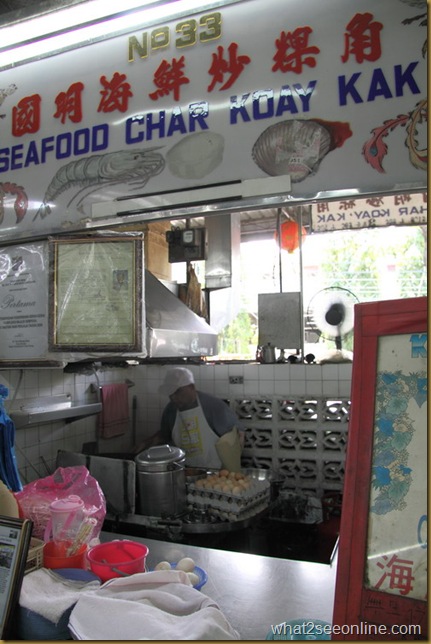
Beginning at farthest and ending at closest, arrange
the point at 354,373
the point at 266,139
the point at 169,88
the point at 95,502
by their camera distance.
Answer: the point at 95,502
the point at 169,88
the point at 266,139
the point at 354,373

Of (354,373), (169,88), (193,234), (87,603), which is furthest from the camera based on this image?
(193,234)

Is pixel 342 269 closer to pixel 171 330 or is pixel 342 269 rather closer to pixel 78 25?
pixel 171 330

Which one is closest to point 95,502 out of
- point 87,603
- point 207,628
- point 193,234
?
point 87,603

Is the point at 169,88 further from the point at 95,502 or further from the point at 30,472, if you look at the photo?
the point at 30,472

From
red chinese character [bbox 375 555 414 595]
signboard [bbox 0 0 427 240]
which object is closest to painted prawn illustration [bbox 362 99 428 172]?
signboard [bbox 0 0 427 240]

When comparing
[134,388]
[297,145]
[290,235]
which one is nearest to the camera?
[297,145]

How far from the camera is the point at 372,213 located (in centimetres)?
479

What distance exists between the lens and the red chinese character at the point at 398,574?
2.85ft

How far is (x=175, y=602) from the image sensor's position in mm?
1229

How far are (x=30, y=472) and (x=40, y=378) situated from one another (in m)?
0.78

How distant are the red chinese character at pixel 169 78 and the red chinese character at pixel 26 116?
60cm

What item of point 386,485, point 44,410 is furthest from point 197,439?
point 386,485

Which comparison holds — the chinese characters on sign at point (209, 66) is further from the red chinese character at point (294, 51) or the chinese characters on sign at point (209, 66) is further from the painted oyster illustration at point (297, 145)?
the painted oyster illustration at point (297, 145)

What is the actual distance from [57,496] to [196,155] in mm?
1550
